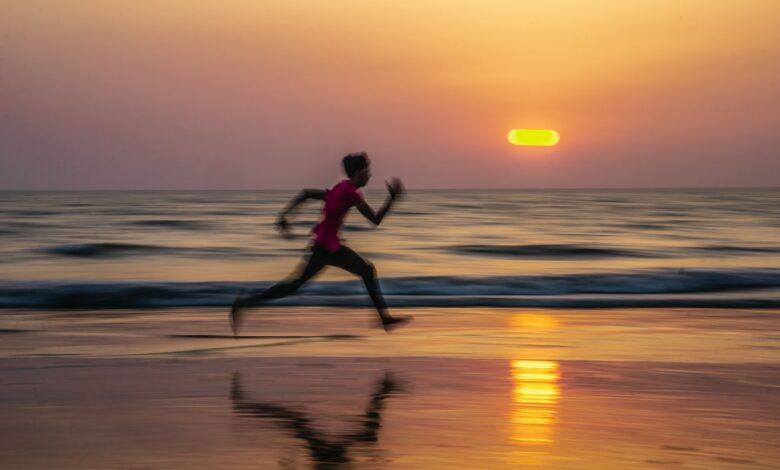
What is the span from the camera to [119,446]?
5086 mm

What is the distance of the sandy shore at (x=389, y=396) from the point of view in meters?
4.97

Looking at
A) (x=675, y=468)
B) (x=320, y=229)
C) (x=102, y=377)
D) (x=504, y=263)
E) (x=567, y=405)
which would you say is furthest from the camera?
(x=504, y=263)

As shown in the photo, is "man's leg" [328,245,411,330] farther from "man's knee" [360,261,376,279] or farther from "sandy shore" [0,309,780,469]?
"sandy shore" [0,309,780,469]

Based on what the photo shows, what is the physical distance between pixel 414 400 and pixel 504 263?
17771 millimetres

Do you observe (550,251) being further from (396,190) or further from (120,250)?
(396,190)

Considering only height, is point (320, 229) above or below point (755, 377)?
above

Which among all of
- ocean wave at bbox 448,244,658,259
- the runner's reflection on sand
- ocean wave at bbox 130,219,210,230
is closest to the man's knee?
the runner's reflection on sand

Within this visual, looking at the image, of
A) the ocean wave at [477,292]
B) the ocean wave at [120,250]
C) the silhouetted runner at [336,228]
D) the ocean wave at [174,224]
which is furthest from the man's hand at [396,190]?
the ocean wave at [174,224]

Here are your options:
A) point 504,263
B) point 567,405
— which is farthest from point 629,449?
point 504,263

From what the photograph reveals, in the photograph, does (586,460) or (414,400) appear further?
(414,400)

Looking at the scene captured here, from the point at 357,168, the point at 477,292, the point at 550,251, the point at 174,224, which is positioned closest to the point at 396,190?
the point at 357,168

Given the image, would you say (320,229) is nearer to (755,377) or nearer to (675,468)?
(755,377)

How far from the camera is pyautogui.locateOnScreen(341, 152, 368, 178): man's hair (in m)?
8.61

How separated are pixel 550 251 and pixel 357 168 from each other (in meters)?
19.7
